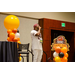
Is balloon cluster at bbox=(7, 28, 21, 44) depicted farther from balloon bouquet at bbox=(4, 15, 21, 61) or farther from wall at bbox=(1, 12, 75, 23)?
wall at bbox=(1, 12, 75, 23)

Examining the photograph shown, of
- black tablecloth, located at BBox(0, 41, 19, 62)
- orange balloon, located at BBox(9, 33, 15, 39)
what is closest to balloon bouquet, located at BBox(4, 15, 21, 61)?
orange balloon, located at BBox(9, 33, 15, 39)

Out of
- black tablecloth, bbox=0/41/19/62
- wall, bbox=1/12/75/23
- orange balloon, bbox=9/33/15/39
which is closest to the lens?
black tablecloth, bbox=0/41/19/62

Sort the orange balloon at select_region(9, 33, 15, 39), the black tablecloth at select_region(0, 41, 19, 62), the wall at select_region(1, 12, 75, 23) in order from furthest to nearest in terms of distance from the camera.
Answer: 1. the wall at select_region(1, 12, 75, 23)
2. the orange balloon at select_region(9, 33, 15, 39)
3. the black tablecloth at select_region(0, 41, 19, 62)

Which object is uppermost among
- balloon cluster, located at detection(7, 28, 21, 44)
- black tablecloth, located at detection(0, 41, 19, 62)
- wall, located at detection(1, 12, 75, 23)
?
wall, located at detection(1, 12, 75, 23)

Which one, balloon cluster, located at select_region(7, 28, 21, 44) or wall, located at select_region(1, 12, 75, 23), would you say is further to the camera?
wall, located at select_region(1, 12, 75, 23)

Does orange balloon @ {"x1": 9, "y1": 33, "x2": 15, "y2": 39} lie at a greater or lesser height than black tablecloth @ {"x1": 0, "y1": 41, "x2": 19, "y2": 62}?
greater

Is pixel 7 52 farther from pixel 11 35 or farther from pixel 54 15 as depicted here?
pixel 54 15

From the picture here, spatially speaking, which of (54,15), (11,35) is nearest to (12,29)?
(11,35)

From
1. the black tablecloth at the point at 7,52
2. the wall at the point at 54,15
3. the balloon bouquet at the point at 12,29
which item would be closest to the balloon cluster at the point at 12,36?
the balloon bouquet at the point at 12,29

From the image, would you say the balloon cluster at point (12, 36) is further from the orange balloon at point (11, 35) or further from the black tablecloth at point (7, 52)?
the black tablecloth at point (7, 52)

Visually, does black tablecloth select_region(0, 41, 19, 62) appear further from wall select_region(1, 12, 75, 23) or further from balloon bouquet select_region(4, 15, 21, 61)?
wall select_region(1, 12, 75, 23)

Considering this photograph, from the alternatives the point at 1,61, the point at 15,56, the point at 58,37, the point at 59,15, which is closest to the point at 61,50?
the point at 15,56

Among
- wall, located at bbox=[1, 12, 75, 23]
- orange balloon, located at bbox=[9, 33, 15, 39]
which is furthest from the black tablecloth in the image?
wall, located at bbox=[1, 12, 75, 23]

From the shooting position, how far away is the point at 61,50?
3.17 metres
